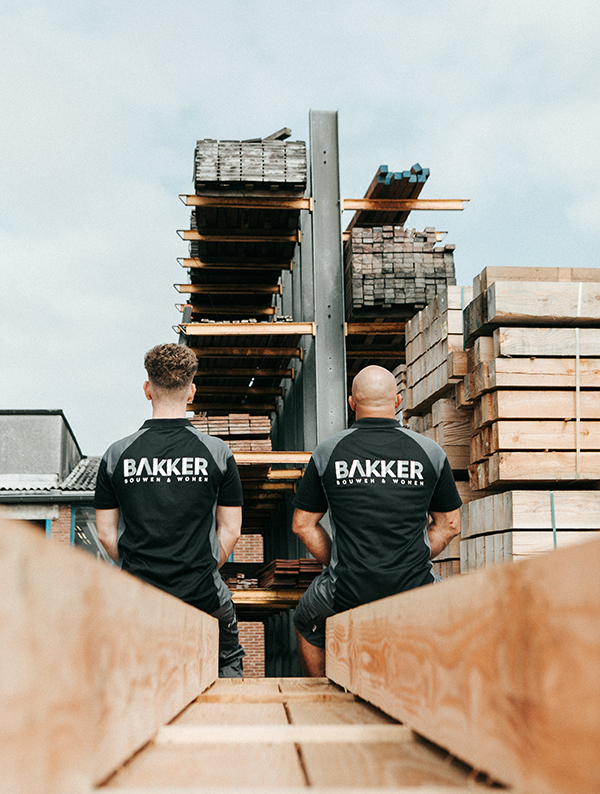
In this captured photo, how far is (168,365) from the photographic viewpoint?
3.92m

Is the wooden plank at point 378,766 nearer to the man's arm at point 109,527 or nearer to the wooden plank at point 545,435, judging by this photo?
the man's arm at point 109,527

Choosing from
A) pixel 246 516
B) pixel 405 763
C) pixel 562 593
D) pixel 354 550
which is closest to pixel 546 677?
pixel 562 593

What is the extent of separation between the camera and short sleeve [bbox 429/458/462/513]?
13.3 ft

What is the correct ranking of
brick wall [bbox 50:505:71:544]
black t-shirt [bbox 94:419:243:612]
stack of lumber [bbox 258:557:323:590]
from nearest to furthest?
1. black t-shirt [bbox 94:419:243:612]
2. stack of lumber [bbox 258:557:323:590]
3. brick wall [bbox 50:505:71:544]


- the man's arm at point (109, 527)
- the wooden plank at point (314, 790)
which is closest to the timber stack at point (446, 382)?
the man's arm at point (109, 527)

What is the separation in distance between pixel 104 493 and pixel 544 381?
3.88m

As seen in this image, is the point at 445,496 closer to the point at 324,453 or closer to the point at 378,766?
the point at 324,453

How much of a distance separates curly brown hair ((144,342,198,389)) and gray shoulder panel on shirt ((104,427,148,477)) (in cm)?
28

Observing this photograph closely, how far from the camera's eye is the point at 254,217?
10.3 meters

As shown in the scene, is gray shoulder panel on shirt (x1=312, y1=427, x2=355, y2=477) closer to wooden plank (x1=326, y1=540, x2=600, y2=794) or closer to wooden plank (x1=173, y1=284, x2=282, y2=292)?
wooden plank (x1=326, y1=540, x2=600, y2=794)

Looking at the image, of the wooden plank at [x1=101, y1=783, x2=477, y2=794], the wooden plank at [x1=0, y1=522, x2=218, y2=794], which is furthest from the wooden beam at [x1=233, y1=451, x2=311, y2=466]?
the wooden plank at [x1=101, y1=783, x2=477, y2=794]

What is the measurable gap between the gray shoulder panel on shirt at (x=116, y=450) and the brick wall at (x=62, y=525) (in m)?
15.8

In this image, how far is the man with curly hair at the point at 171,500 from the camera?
3670 millimetres

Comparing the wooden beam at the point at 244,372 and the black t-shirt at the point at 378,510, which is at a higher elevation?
the wooden beam at the point at 244,372
